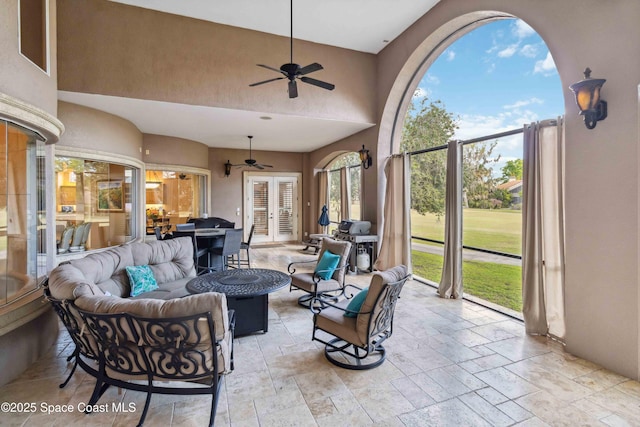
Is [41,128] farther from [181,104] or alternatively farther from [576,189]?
[576,189]

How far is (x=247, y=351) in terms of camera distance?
3000mm

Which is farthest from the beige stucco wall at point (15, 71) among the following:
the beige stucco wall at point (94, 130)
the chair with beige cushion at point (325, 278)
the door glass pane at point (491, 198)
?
the door glass pane at point (491, 198)

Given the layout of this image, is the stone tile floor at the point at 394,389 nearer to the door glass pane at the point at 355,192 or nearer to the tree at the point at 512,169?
the tree at the point at 512,169

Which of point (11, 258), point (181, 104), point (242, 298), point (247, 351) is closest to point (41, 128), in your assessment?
point (11, 258)

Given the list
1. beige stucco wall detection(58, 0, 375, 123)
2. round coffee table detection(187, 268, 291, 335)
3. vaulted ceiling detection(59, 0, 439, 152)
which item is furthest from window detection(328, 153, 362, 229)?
round coffee table detection(187, 268, 291, 335)

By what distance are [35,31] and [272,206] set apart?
23.5 ft

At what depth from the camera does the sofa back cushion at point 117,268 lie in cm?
212

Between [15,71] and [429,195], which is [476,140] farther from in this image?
[15,71]

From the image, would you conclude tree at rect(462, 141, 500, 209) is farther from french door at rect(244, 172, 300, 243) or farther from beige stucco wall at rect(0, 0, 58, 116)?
beige stucco wall at rect(0, 0, 58, 116)

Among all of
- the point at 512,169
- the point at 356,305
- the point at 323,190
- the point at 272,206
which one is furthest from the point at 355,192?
the point at 356,305

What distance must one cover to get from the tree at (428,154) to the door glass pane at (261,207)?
4.50 metres

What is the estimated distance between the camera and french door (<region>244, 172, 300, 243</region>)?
32.0 ft

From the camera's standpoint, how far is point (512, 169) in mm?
5141

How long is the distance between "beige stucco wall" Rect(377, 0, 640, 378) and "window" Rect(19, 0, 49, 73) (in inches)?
206
